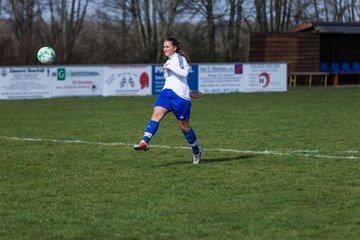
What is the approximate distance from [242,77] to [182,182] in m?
23.3

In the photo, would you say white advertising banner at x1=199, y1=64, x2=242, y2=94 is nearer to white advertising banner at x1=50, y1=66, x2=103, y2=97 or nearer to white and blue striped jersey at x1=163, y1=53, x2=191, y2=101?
white advertising banner at x1=50, y1=66, x2=103, y2=97

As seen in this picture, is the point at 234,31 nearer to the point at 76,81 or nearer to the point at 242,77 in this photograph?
the point at 242,77

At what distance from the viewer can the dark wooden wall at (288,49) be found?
41.4m

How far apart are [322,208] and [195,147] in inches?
142

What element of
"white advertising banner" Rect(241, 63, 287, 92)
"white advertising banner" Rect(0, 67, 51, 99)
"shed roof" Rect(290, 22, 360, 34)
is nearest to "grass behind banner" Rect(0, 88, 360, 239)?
"white advertising banner" Rect(0, 67, 51, 99)

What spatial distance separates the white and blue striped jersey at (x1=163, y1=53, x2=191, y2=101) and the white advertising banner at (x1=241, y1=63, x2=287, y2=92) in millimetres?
21230

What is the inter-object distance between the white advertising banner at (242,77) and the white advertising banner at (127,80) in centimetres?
239

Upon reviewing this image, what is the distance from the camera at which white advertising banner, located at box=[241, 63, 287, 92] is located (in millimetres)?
32469

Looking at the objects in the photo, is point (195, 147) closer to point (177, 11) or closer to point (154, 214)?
point (154, 214)

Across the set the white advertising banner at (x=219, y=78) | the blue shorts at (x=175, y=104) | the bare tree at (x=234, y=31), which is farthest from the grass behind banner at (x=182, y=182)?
the bare tree at (x=234, y=31)

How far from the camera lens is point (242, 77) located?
32.4 meters

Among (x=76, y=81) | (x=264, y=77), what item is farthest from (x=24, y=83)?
(x=264, y=77)

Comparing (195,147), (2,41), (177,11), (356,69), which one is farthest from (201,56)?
(195,147)

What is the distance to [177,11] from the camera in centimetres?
5112
